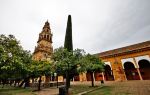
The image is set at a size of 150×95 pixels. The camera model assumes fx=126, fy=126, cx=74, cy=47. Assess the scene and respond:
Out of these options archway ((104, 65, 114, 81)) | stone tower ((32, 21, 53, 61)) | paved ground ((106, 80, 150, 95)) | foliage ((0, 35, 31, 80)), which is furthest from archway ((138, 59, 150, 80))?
stone tower ((32, 21, 53, 61))

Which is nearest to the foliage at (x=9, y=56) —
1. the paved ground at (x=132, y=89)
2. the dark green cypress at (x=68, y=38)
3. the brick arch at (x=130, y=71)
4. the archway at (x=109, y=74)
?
the dark green cypress at (x=68, y=38)

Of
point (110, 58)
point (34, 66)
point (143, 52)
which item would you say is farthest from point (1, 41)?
point (143, 52)

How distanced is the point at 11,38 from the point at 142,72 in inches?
1036

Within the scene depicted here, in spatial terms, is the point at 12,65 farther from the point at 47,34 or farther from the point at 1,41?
the point at 47,34

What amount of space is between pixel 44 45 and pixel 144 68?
3434cm

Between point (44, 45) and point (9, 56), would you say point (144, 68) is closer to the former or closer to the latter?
point (9, 56)

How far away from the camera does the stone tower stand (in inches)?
1838

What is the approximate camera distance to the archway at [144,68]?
26.8 m

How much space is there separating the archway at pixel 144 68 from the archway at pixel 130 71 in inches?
51.5

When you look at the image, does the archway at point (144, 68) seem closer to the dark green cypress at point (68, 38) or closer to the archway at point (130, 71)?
the archway at point (130, 71)

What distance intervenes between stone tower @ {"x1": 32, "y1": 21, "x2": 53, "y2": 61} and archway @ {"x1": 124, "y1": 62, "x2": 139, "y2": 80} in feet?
88.5

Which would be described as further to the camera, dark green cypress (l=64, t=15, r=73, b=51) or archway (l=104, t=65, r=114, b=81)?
archway (l=104, t=65, r=114, b=81)

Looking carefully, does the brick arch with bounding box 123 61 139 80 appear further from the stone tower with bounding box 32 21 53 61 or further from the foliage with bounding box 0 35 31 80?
the stone tower with bounding box 32 21 53 61

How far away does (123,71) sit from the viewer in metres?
29.3
